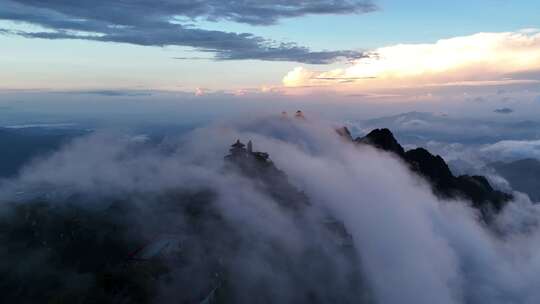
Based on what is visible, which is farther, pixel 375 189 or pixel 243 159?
pixel 375 189

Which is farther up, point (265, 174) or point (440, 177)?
point (265, 174)

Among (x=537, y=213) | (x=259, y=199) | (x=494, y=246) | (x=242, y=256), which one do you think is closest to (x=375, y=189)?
(x=494, y=246)

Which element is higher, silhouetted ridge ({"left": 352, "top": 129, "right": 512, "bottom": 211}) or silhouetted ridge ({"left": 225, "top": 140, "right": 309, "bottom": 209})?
silhouetted ridge ({"left": 225, "top": 140, "right": 309, "bottom": 209})

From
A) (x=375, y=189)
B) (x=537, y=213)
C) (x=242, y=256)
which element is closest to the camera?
(x=242, y=256)

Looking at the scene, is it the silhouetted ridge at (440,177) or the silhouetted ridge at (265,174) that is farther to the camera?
the silhouetted ridge at (440,177)

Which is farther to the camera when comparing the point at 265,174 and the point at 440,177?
the point at 440,177

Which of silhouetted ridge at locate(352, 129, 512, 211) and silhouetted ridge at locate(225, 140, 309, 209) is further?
silhouetted ridge at locate(352, 129, 512, 211)

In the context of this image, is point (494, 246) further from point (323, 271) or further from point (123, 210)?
point (123, 210)

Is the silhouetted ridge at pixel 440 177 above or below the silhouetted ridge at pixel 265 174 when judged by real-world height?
below
